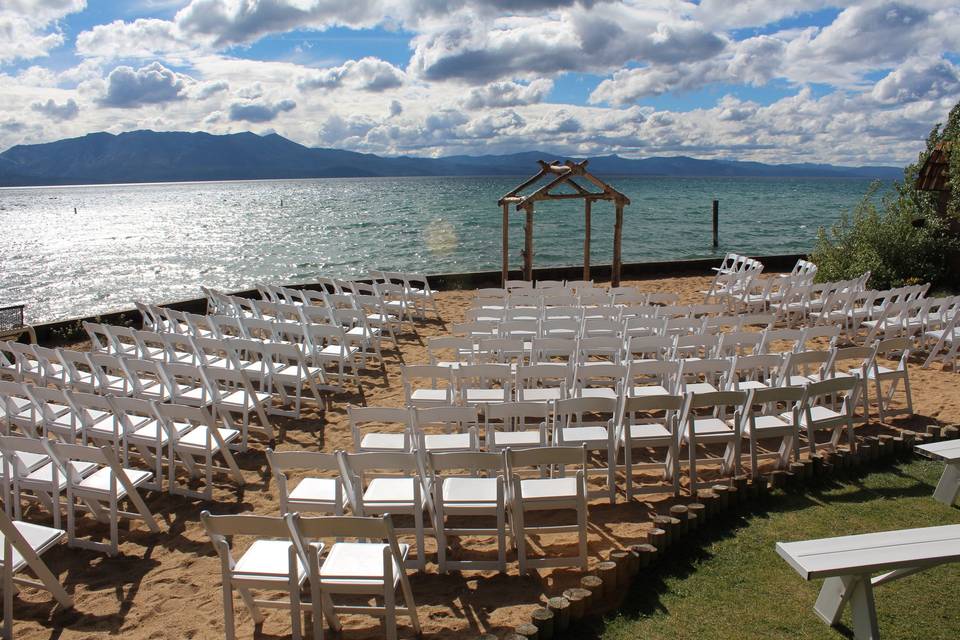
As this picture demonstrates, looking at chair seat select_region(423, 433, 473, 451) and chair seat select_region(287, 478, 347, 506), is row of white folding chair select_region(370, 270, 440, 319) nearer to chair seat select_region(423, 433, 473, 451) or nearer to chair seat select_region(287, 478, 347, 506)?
chair seat select_region(423, 433, 473, 451)

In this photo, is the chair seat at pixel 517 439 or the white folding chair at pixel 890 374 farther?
the white folding chair at pixel 890 374

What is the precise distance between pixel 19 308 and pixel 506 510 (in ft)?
31.8

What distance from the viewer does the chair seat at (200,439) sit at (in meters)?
5.61

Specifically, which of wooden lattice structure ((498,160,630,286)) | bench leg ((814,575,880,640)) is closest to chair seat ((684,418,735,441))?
bench leg ((814,575,880,640))

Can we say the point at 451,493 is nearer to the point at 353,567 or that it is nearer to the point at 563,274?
→ the point at 353,567

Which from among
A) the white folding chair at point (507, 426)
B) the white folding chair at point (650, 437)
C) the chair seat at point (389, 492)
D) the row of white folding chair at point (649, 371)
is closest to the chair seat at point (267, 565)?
the chair seat at point (389, 492)

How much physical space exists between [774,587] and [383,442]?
2948 mm

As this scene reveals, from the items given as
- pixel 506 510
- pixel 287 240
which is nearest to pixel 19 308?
pixel 506 510

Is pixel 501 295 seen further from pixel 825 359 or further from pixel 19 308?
pixel 19 308

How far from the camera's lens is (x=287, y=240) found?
152 feet

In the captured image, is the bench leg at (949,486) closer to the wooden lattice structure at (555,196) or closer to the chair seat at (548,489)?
the chair seat at (548,489)

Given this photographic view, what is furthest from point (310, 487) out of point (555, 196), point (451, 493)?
point (555, 196)

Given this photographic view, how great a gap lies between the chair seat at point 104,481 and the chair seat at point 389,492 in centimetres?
171

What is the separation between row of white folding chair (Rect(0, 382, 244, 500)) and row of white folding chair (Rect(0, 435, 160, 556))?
1.60 ft
